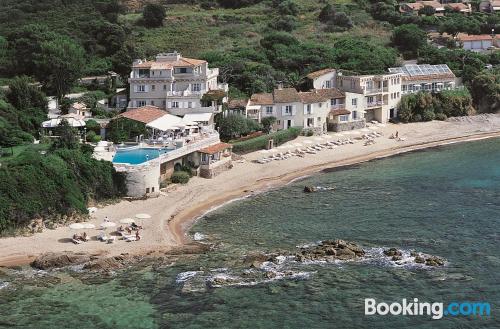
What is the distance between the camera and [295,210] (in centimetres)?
5116

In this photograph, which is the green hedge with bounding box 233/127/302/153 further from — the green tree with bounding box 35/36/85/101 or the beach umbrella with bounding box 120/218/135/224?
the beach umbrella with bounding box 120/218/135/224

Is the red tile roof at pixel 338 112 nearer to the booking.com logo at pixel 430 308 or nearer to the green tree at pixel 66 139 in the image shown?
the green tree at pixel 66 139

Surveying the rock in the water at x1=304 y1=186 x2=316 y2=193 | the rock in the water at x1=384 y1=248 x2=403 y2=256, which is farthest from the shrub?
the rock in the water at x1=384 y1=248 x2=403 y2=256

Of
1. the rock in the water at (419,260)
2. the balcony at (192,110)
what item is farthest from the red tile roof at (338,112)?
the rock in the water at (419,260)

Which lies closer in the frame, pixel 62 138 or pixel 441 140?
pixel 62 138

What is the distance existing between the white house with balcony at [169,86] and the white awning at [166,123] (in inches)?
171

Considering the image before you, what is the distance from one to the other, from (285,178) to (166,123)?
10653 millimetres

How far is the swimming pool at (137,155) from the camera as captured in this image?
2112 inches

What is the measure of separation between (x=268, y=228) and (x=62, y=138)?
54.7 ft

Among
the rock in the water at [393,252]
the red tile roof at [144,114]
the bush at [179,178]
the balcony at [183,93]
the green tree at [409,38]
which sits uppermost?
the green tree at [409,38]

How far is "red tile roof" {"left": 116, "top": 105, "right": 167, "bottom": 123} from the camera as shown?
61719mm

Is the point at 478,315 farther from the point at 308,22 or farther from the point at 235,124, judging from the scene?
the point at 308,22

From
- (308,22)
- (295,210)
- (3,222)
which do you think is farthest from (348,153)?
(308,22)

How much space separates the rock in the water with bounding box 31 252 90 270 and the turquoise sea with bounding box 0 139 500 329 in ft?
2.33
